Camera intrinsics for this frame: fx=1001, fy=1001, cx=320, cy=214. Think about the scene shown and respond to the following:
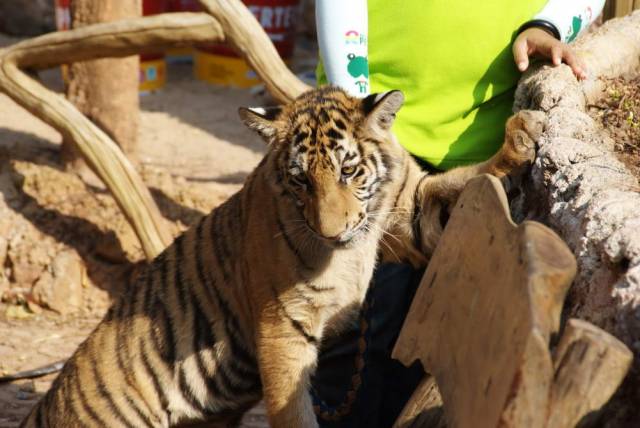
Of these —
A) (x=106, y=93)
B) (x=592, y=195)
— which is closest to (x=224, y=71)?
(x=106, y=93)

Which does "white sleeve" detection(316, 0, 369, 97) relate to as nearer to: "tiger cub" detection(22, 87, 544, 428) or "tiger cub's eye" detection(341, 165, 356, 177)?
"tiger cub" detection(22, 87, 544, 428)

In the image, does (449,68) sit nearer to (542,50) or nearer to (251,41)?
(542,50)

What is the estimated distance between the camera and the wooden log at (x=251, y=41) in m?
4.98

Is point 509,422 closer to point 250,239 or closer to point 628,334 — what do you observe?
point 628,334

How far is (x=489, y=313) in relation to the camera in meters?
1.98

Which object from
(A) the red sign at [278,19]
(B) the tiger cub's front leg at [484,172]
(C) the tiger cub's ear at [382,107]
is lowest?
(A) the red sign at [278,19]

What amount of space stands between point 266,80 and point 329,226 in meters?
2.23

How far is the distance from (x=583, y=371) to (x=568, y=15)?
1.80 m

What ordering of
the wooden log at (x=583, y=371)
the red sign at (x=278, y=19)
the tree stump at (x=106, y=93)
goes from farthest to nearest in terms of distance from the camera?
the red sign at (x=278, y=19)
the tree stump at (x=106, y=93)
the wooden log at (x=583, y=371)

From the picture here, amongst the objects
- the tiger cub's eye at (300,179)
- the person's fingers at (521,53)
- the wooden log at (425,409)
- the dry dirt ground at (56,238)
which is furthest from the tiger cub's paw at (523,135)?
the dry dirt ground at (56,238)

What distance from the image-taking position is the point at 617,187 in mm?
2400

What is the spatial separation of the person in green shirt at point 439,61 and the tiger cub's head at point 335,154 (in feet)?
0.67

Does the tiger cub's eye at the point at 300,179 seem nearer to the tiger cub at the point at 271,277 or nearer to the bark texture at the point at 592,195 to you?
the tiger cub at the point at 271,277

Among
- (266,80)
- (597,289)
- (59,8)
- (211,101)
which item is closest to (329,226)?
(597,289)
